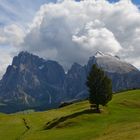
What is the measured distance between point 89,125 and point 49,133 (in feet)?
35.5

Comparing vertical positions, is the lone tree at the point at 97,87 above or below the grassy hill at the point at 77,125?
above

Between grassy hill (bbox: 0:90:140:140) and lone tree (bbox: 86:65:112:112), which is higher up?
lone tree (bbox: 86:65:112:112)

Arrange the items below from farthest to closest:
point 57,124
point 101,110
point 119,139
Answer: point 101,110
point 57,124
point 119,139

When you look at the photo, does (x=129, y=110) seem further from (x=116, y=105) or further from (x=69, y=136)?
(x=69, y=136)

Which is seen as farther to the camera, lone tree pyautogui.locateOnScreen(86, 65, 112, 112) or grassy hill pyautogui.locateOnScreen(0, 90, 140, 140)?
lone tree pyautogui.locateOnScreen(86, 65, 112, 112)

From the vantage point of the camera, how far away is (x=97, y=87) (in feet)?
359

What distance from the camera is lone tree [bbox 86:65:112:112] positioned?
109 meters

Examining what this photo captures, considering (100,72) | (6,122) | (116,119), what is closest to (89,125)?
(116,119)

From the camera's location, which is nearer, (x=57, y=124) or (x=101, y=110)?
(x=57, y=124)

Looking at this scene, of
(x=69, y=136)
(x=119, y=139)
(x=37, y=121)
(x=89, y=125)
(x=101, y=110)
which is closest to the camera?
(x=119, y=139)

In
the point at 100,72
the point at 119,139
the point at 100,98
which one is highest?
the point at 100,72

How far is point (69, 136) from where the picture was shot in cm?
7569

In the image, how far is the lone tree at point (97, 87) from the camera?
10931 cm

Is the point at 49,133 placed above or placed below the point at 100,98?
below
